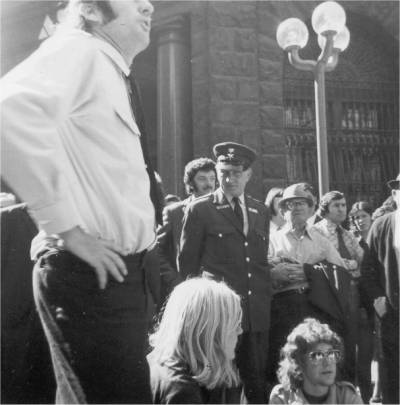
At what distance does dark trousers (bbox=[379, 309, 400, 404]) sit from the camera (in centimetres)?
571

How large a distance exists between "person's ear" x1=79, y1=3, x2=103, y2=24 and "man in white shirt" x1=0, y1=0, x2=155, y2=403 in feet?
0.33

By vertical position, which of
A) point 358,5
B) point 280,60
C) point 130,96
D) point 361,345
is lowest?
point 361,345

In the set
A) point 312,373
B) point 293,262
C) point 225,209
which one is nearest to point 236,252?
point 225,209

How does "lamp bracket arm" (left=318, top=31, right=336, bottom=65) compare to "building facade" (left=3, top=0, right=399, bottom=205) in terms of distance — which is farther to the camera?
"building facade" (left=3, top=0, right=399, bottom=205)

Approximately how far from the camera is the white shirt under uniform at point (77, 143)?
1908 millimetres

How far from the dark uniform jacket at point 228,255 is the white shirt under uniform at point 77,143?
3091 millimetres

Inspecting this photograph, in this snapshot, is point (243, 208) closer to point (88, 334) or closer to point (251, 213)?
point (251, 213)

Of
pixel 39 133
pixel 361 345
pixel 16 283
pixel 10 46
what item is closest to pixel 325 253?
pixel 361 345

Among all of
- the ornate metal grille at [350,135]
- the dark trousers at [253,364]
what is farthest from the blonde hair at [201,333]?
the ornate metal grille at [350,135]

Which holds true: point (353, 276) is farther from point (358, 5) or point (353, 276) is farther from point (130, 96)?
point (358, 5)

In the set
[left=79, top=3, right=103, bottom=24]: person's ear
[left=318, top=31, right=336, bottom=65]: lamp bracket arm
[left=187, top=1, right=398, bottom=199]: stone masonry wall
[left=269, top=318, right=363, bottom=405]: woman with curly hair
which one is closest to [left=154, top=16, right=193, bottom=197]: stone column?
[left=187, top=1, right=398, bottom=199]: stone masonry wall

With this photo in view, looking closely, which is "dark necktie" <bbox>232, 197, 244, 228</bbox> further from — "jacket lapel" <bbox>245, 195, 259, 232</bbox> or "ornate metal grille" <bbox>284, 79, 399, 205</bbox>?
"ornate metal grille" <bbox>284, 79, 399, 205</bbox>

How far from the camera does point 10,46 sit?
11.9 metres

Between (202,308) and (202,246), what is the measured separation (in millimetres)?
2504
